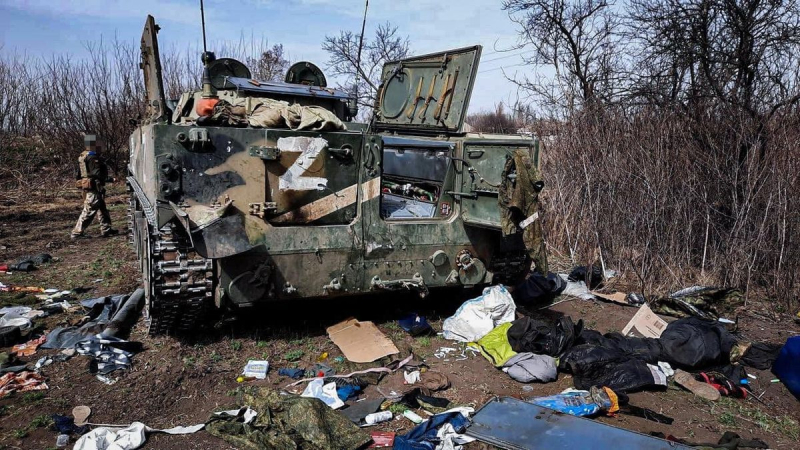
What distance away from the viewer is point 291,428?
11.6 feet

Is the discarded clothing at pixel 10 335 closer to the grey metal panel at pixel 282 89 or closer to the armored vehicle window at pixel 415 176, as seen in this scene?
the grey metal panel at pixel 282 89

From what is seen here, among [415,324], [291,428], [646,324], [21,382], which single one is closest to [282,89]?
[415,324]

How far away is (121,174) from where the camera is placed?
56.9 ft

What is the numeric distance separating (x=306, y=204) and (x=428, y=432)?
79.8 inches

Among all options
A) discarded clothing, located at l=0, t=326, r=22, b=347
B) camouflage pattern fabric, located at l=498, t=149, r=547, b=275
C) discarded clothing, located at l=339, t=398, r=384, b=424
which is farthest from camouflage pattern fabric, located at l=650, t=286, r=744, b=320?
discarded clothing, located at l=0, t=326, r=22, b=347

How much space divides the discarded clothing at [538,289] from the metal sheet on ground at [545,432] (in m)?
2.77

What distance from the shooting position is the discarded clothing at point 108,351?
14.8ft

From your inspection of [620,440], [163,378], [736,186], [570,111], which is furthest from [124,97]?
[620,440]

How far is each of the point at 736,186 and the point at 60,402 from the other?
22.8 feet

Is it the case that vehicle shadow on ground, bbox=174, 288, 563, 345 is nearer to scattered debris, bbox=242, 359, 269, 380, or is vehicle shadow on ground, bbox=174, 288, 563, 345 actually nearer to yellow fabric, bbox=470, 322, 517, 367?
scattered debris, bbox=242, 359, 269, 380

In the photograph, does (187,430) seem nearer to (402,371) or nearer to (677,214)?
(402,371)

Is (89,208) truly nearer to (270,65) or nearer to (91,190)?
(91,190)

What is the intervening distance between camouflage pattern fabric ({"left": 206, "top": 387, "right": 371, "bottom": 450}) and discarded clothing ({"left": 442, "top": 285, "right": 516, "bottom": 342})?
199 centimetres

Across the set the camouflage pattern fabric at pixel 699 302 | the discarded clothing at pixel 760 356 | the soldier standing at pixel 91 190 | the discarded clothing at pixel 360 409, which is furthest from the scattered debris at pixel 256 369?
the soldier standing at pixel 91 190
